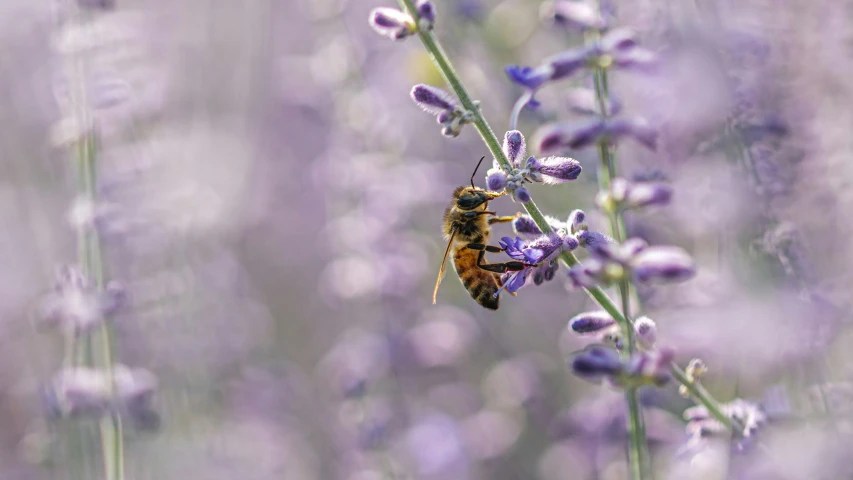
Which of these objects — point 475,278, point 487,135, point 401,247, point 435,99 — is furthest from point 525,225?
point 401,247

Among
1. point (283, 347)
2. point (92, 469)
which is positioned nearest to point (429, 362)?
point (92, 469)

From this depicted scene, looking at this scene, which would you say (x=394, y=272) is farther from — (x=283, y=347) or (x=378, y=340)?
(x=283, y=347)

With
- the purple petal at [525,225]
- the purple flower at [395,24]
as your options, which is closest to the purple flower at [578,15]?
the purple flower at [395,24]

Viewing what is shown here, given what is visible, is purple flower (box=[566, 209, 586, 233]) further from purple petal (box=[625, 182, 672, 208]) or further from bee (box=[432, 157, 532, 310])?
bee (box=[432, 157, 532, 310])

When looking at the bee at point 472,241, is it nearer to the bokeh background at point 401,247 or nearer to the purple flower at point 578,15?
the bokeh background at point 401,247

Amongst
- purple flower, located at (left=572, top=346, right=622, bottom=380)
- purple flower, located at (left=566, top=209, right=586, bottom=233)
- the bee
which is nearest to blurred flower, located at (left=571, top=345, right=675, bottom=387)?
purple flower, located at (left=572, top=346, right=622, bottom=380)
